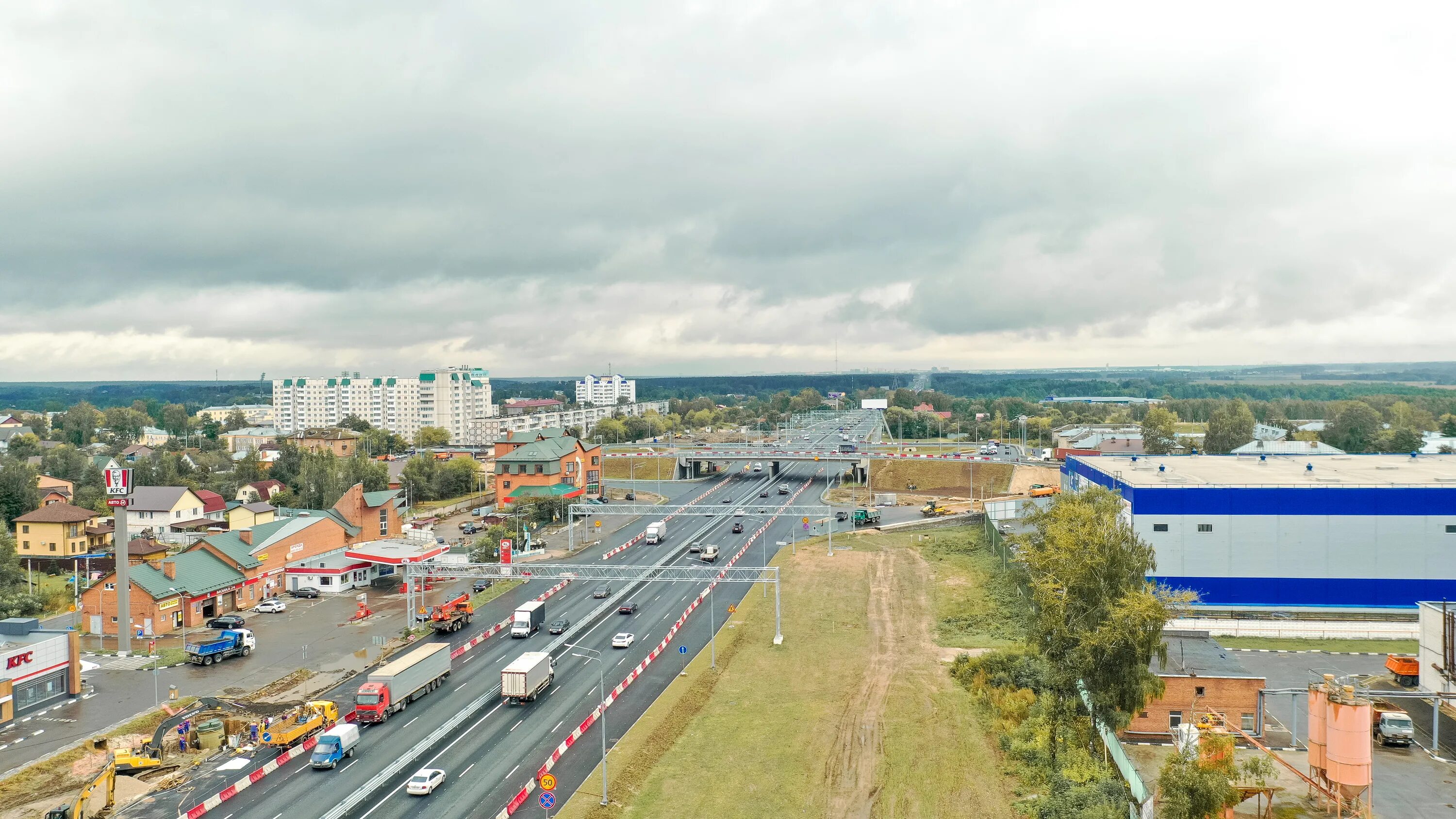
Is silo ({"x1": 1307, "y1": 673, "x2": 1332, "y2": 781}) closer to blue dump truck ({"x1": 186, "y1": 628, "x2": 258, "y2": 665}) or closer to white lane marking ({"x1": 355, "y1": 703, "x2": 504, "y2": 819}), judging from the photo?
white lane marking ({"x1": 355, "y1": 703, "x2": 504, "y2": 819})

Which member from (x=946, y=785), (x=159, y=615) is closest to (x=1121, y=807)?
(x=946, y=785)

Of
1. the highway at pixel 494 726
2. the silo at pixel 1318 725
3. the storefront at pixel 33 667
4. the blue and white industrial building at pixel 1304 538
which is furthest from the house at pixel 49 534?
the silo at pixel 1318 725

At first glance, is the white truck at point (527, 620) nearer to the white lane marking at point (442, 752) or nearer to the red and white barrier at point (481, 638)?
the red and white barrier at point (481, 638)

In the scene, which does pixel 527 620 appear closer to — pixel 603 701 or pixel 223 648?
pixel 223 648

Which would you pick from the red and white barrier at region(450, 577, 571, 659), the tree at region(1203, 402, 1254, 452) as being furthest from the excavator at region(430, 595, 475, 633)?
the tree at region(1203, 402, 1254, 452)

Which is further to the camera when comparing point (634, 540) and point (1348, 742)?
point (634, 540)

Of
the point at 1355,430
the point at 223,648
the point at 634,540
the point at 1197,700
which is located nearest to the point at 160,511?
the point at 223,648

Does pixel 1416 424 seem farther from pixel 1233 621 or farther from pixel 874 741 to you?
pixel 874 741
